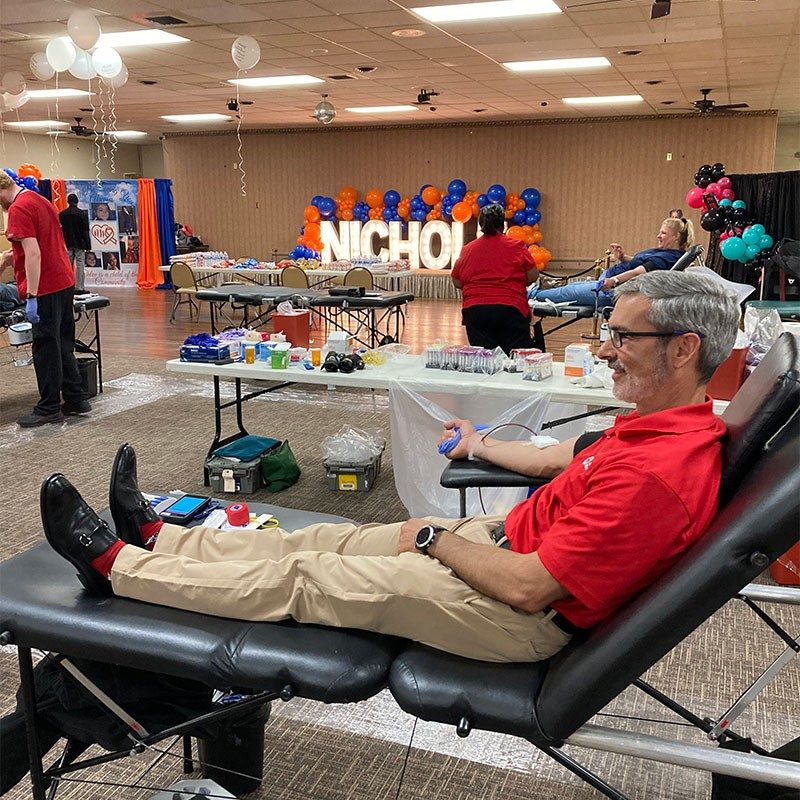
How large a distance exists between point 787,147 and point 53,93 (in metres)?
12.4

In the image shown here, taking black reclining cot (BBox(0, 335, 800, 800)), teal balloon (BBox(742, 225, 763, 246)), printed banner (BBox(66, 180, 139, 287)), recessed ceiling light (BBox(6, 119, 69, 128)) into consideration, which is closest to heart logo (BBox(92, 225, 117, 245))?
printed banner (BBox(66, 180, 139, 287))

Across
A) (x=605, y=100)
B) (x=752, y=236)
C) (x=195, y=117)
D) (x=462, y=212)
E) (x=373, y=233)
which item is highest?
(x=195, y=117)

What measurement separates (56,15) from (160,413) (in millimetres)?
3339

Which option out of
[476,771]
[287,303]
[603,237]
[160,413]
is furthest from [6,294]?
[603,237]

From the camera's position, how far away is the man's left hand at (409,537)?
1600mm

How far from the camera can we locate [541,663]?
1385 millimetres

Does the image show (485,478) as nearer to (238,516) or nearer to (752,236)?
(238,516)

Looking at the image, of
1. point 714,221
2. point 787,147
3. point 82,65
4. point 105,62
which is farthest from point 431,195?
point 82,65

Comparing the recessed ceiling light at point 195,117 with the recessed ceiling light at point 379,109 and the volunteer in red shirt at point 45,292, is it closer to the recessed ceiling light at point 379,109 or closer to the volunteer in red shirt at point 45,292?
the recessed ceiling light at point 379,109

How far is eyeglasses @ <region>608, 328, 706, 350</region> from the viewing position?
153cm

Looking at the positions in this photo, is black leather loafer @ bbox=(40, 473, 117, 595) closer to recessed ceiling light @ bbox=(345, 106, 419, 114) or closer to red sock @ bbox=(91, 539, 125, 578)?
red sock @ bbox=(91, 539, 125, 578)

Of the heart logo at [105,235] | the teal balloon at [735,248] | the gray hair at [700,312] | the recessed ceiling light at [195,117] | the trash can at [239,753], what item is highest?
the recessed ceiling light at [195,117]

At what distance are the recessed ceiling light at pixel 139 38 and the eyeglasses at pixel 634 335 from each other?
631 centimetres

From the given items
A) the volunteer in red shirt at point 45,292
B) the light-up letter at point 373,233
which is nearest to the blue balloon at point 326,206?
the light-up letter at point 373,233
